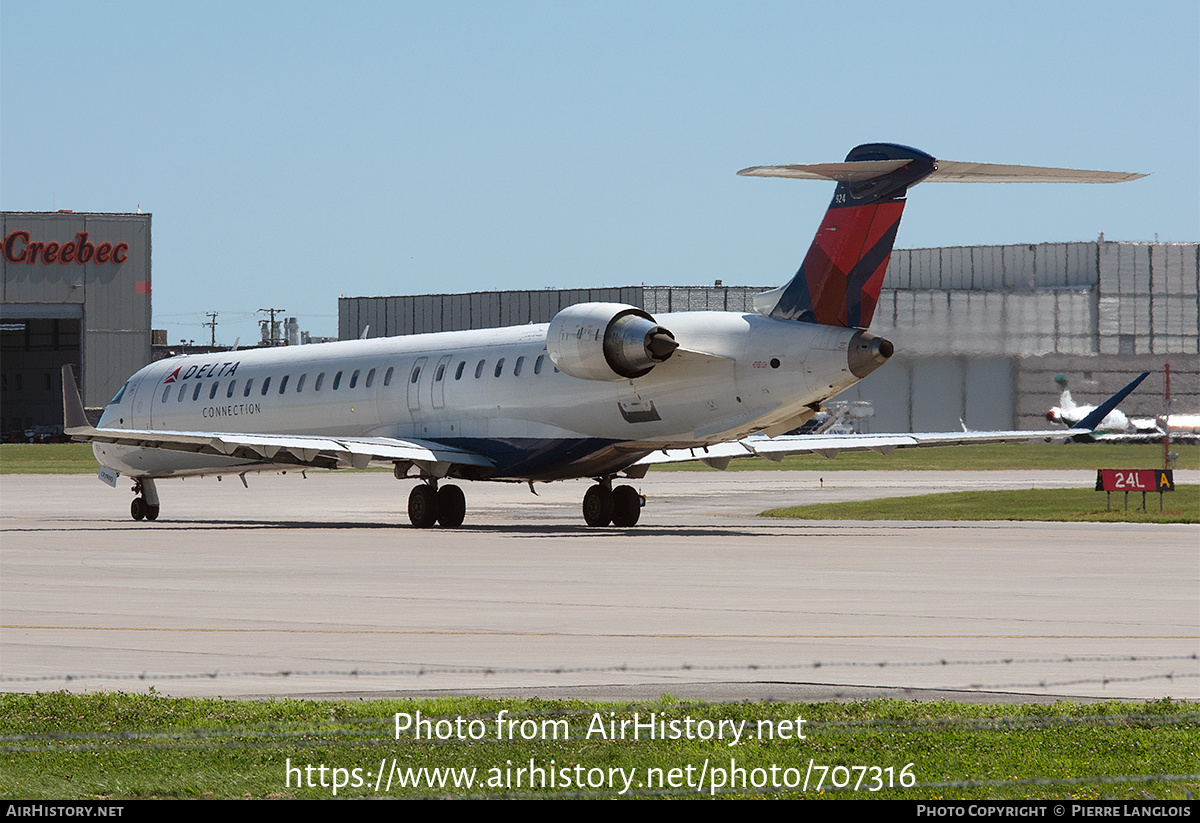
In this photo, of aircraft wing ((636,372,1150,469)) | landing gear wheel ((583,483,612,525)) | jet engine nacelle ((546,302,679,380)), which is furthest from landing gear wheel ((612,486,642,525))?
jet engine nacelle ((546,302,679,380))

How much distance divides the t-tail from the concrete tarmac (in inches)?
160

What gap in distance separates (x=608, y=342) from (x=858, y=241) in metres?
4.86

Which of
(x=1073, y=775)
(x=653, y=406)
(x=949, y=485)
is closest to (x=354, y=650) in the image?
(x=1073, y=775)

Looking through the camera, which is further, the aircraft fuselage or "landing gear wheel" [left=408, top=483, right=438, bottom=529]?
"landing gear wheel" [left=408, top=483, right=438, bottom=529]

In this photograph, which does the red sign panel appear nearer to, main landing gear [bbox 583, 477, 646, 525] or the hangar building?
main landing gear [bbox 583, 477, 646, 525]

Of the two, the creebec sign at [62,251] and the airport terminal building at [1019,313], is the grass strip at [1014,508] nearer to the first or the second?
the airport terminal building at [1019,313]

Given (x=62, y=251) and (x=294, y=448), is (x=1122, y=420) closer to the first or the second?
(x=62, y=251)

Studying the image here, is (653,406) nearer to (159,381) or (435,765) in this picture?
(159,381)

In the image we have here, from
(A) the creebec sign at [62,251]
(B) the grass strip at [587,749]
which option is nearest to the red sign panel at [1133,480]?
(B) the grass strip at [587,749]

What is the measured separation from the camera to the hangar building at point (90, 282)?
9650cm

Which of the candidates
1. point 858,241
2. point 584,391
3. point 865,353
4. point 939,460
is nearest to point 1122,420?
point 939,460

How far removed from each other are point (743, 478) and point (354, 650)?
50.5 m

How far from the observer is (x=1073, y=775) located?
7812 mm

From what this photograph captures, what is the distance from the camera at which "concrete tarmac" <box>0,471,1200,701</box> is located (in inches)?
441
